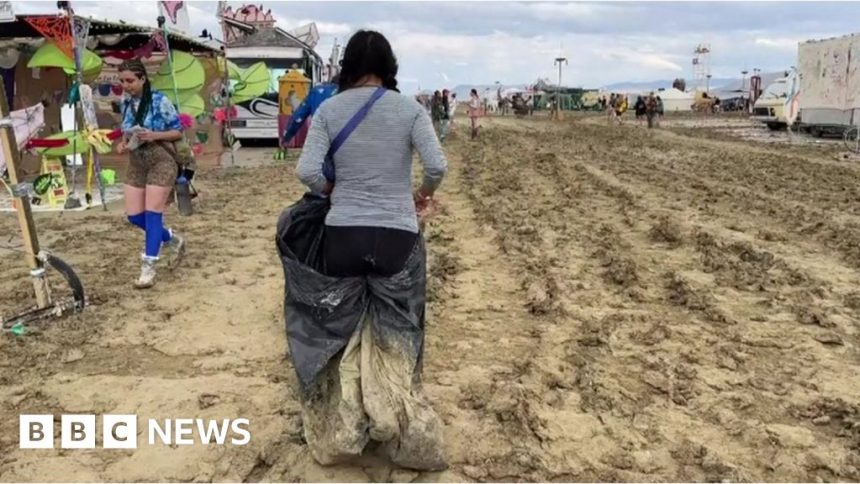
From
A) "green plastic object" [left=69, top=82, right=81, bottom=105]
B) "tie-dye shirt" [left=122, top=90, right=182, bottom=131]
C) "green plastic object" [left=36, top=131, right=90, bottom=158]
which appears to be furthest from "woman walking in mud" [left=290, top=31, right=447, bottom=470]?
"green plastic object" [left=36, top=131, right=90, bottom=158]

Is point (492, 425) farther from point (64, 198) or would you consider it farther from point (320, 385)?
point (64, 198)

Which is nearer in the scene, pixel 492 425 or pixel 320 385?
pixel 320 385

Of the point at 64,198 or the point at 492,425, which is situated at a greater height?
the point at 64,198

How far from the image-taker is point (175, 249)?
6355 mm

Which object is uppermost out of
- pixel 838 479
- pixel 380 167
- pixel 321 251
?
pixel 380 167

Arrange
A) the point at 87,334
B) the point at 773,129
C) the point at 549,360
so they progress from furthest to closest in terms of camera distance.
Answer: the point at 773,129 → the point at 87,334 → the point at 549,360

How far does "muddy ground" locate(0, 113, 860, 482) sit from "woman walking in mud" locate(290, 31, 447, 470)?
27 cm

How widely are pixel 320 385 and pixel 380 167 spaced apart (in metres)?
0.94

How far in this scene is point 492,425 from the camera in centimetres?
346

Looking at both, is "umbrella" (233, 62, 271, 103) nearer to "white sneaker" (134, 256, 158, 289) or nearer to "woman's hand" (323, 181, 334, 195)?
"white sneaker" (134, 256, 158, 289)

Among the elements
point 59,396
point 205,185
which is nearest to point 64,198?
point 205,185

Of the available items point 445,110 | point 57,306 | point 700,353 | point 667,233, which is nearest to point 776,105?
point 445,110

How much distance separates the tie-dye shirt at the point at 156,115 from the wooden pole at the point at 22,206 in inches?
32.9

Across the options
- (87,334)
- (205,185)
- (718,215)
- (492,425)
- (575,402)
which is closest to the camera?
(492,425)
